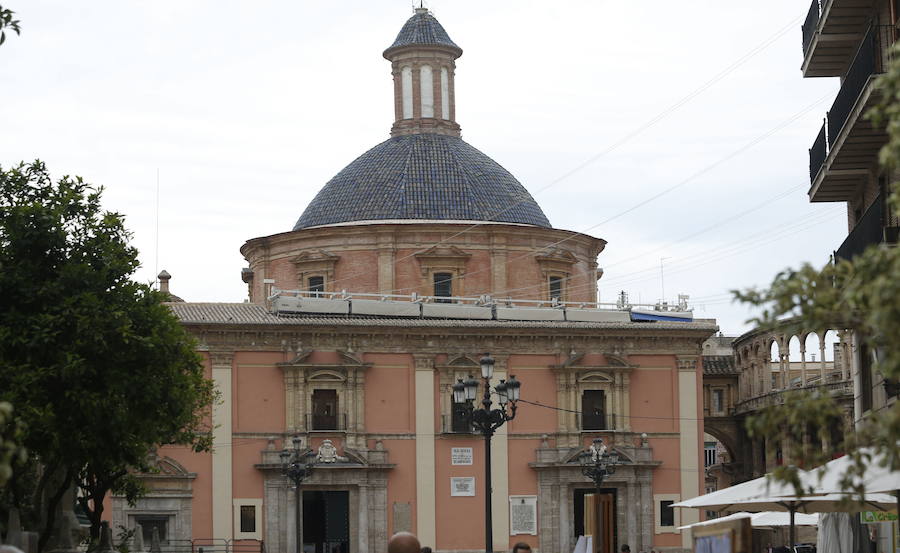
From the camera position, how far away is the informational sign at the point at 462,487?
141 ft

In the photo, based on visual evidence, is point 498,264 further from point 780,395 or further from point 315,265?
point 780,395

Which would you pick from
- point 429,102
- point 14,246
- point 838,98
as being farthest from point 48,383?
point 429,102

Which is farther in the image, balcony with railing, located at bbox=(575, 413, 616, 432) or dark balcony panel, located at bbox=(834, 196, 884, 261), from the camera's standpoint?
balcony with railing, located at bbox=(575, 413, 616, 432)

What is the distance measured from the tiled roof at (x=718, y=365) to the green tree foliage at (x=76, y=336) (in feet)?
125

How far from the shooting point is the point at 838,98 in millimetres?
19891

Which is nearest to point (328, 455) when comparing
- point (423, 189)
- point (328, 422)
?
point (328, 422)

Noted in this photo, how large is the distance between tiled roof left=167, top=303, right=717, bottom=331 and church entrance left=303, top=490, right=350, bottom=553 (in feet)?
14.8

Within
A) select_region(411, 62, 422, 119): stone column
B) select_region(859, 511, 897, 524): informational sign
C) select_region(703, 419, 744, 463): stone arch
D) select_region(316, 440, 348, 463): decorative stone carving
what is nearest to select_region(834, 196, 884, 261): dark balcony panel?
select_region(859, 511, 897, 524): informational sign

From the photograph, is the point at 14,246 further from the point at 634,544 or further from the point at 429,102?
the point at 429,102

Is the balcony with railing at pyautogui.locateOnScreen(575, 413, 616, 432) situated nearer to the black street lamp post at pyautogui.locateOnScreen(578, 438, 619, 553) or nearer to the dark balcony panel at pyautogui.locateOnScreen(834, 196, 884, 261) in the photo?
the black street lamp post at pyautogui.locateOnScreen(578, 438, 619, 553)

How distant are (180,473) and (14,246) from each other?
19944mm

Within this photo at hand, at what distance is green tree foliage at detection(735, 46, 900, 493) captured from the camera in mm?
7605

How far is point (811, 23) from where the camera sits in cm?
2144

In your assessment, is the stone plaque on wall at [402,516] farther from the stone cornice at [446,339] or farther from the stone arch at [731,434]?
the stone arch at [731,434]
